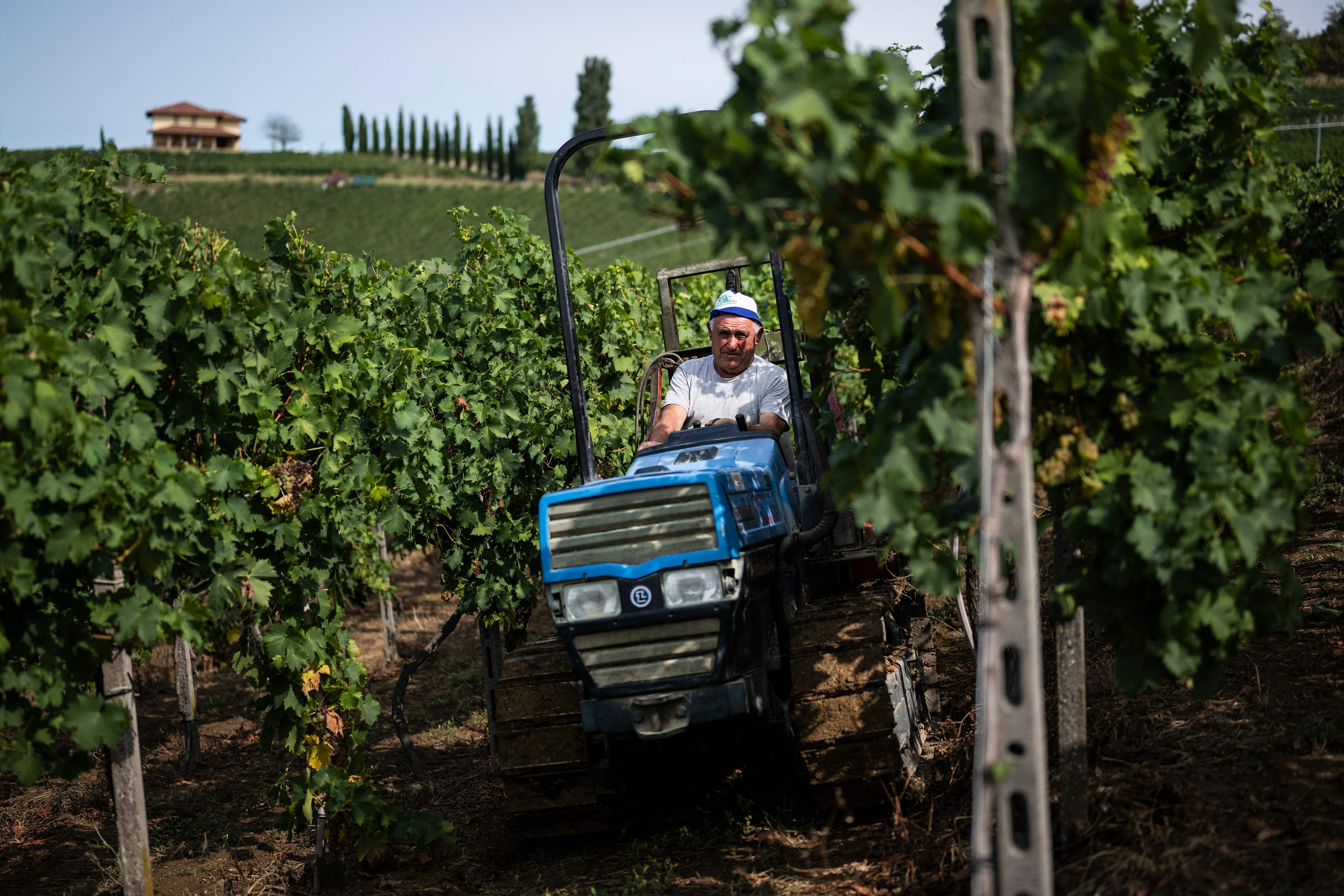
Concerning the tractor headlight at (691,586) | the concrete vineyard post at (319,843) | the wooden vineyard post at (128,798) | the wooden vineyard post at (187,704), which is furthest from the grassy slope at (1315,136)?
the wooden vineyard post at (128,798)

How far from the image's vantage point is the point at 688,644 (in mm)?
4047

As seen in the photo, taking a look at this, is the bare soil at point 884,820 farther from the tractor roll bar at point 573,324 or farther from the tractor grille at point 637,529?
the tractor roll bar at point 573,324

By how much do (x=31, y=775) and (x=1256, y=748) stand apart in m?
4.12

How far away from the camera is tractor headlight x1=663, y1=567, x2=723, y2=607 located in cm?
401

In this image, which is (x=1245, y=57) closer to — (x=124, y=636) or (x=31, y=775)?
(x=124, y=636)

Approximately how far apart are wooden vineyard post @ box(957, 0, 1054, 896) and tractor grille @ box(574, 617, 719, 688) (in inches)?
57.3

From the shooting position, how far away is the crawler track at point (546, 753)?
14.5 ft

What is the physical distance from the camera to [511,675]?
463 cm

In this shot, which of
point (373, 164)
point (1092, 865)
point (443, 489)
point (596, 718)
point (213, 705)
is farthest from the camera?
point (373, 164)

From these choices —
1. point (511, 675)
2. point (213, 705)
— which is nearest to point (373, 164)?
point (213, 705)

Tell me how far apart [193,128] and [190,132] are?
3.36 ft

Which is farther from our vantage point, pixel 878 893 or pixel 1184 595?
pixel 878 893

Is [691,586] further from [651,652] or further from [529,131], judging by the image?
[529,131]

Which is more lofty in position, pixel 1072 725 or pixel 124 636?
pixel 124 636
